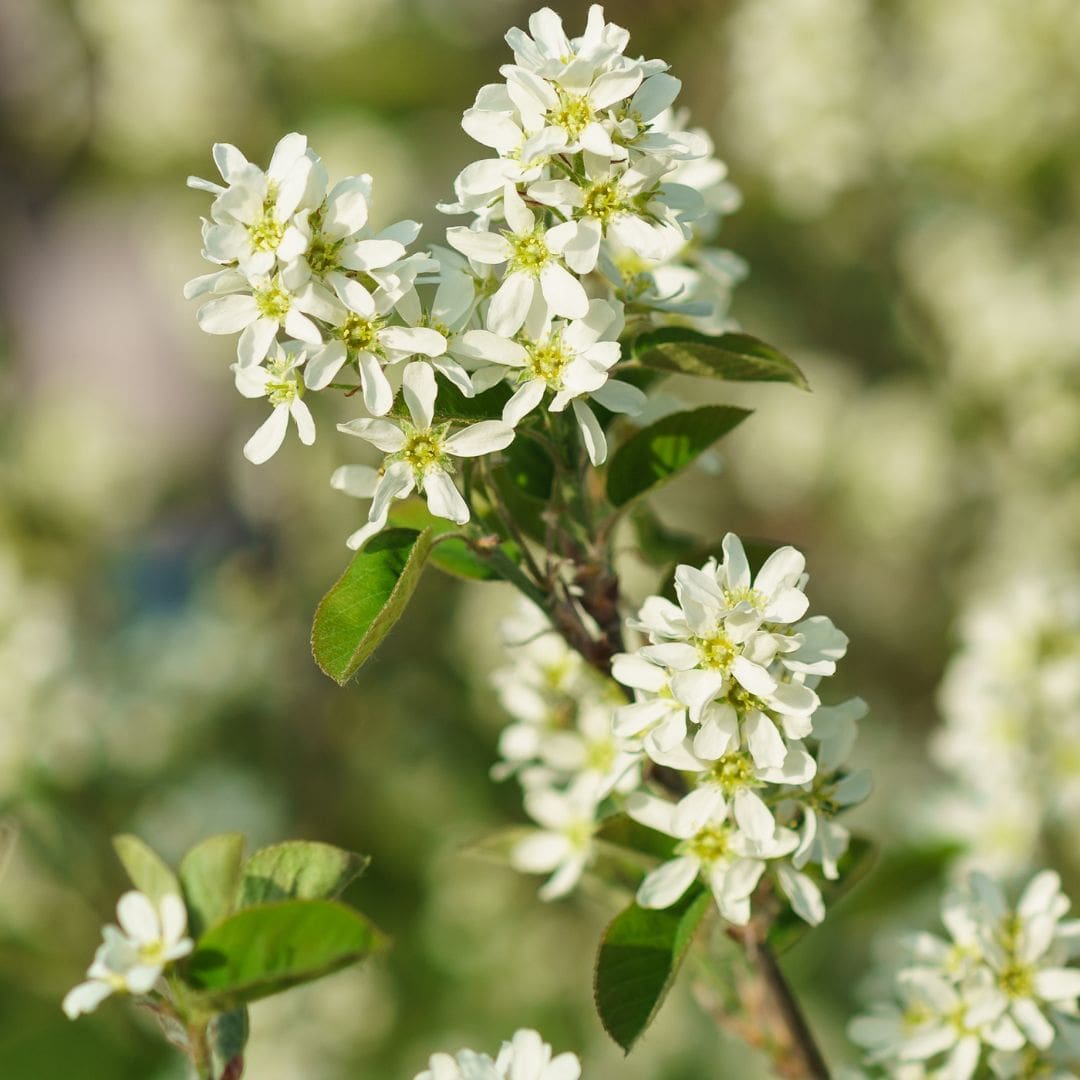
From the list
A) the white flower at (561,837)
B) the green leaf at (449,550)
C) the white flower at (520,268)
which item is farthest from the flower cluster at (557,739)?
the white flower at (520,268)

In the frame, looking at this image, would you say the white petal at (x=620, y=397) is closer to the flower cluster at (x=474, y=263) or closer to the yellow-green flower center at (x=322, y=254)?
the flower cluster at (x=474, y=263)

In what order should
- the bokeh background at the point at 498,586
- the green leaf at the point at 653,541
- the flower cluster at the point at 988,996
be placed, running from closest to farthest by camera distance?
the flower cluster at the point at 988,996, the green leaf at the point at 653,541, the bokeh background at the point at 498,586

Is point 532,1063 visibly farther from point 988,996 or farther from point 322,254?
point 322,254

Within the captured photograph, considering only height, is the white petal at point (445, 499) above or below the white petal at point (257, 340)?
below

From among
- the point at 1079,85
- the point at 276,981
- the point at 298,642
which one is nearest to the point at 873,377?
the point at 1079,85

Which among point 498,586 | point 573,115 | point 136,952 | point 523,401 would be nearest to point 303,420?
point 523,401

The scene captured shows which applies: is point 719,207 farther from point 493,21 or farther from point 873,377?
point 493,21
